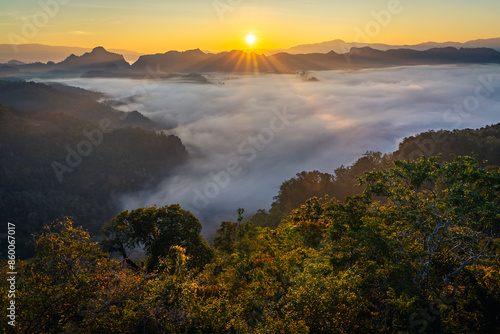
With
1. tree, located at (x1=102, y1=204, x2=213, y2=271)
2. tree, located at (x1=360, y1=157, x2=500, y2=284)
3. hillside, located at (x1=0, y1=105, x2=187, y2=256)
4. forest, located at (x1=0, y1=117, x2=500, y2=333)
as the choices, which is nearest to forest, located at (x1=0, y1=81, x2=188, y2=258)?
hillside, located at (x1=0, y1=105, x2=187, y2=256)

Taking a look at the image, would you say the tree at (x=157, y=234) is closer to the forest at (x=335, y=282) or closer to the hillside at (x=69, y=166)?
the forest at (x=335, y=282)

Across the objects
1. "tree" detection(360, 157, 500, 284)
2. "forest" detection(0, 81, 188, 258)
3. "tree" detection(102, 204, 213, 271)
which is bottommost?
"forest" detection(0, 81, 188, 258)

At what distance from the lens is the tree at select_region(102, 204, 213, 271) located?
2742 centimetres

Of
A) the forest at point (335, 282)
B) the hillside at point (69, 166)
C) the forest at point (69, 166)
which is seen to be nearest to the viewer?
the forest at point (335, 282)

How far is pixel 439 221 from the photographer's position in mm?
A: 17172

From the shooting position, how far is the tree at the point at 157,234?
2742 cm

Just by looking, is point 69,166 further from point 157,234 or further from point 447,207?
point 447,207

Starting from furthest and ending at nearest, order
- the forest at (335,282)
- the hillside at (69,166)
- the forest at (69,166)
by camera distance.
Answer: the hillside at (69,166), the forest at (69,166), the forest at (335,282)

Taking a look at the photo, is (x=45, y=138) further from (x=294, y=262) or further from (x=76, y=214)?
(x=294, y=262)

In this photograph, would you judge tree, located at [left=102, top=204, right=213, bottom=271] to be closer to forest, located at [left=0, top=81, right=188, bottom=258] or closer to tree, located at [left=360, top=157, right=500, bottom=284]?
tree, located at [left=360, top=157, right=500, bottom=284]

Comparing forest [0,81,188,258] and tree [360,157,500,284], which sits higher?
tree [360,157,500,284]

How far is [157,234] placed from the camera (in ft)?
96.4

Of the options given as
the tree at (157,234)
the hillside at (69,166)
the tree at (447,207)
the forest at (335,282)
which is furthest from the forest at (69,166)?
the tree at (447,207)

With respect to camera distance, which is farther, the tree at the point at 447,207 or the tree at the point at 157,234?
the tree at the point at 157,234
